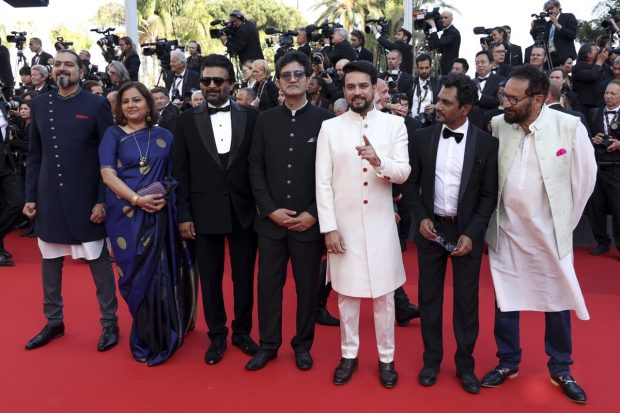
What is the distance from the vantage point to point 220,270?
153 inches

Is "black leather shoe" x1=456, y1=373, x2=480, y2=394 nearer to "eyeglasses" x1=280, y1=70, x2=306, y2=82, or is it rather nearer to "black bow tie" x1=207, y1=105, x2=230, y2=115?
"eyeglasses" x1=280, y1=70, x2=306, y2=82

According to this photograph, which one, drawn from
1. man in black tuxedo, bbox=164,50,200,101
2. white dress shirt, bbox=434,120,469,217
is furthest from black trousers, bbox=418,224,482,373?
man in black tuxedo, bbox=164,50,200,101

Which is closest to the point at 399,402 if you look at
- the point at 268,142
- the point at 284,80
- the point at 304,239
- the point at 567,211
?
the point at 304,239

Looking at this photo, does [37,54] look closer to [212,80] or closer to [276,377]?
[212,80]

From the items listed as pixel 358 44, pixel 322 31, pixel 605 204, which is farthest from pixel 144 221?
pixel 358 44

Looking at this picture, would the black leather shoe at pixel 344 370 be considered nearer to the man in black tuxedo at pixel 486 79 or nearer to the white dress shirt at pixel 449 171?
the white dress shirt at pixel 449 171

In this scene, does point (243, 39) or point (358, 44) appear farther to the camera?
point (358, 44)

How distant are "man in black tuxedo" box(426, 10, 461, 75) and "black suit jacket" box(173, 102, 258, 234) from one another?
5985mm

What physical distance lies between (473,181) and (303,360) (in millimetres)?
1418

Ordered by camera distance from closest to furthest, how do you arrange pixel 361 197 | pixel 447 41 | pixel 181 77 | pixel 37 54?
pixel 361 197
pixel 181 77
pixel 447 41
pixel 37 54

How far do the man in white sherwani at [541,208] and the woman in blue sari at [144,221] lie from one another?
1.89 m

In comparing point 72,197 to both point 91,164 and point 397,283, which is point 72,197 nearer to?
point 91,164

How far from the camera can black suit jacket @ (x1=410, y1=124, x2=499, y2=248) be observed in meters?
3.23

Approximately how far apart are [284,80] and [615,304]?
10.4ft
